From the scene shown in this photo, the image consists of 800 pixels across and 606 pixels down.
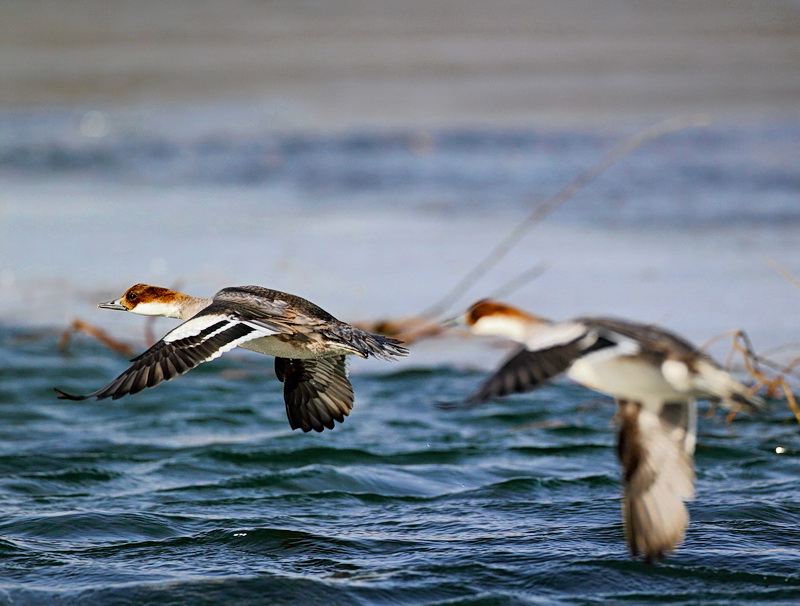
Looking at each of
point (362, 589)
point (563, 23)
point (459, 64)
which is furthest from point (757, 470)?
point (563, 23)

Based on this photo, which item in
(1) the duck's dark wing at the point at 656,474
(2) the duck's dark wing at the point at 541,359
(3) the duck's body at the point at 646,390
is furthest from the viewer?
(1) the duck's dark wing at the point at 656,474

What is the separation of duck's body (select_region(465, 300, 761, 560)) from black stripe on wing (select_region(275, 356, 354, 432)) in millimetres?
1544

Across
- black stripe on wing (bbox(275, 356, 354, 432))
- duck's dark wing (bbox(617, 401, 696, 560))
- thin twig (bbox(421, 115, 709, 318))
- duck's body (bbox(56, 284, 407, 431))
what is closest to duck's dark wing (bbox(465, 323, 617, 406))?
duck's dark wing (bbox(617, 401, 696, 560))

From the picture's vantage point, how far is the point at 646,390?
4.31 metres

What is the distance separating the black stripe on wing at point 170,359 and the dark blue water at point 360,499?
95 cm

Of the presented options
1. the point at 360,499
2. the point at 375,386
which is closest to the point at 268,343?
the point at 360,499

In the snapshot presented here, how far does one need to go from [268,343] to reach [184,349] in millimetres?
591

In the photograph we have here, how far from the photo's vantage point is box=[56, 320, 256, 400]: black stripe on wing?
455 cm

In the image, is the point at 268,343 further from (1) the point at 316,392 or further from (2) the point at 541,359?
(2) the point at 541,359

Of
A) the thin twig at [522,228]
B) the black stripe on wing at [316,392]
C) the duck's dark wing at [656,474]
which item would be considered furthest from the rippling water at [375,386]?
the duck's dark wing at [656,474]

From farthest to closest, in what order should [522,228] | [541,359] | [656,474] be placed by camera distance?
[522,228] < [656,474] < [541,359]

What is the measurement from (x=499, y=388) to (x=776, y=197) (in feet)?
27.6

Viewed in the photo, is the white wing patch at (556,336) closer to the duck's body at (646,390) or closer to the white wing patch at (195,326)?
the duck's body at (646,390)

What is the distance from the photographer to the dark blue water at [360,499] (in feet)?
16.6
